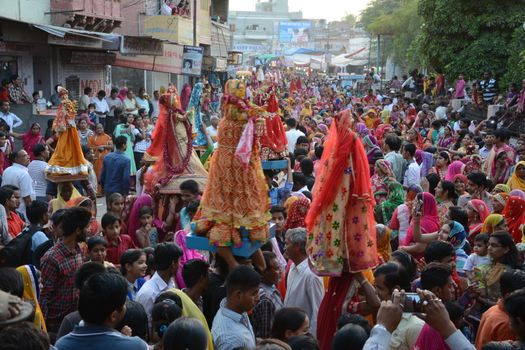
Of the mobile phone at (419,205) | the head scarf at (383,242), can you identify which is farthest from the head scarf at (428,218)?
the head scarf at (383,242)

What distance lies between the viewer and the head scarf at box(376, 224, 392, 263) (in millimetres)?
7152

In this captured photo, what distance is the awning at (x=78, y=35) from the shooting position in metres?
18.1

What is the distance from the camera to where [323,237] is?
18.5 feet

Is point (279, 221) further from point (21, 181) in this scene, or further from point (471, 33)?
point (471, 33)

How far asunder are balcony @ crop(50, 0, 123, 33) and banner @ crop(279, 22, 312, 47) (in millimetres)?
86343

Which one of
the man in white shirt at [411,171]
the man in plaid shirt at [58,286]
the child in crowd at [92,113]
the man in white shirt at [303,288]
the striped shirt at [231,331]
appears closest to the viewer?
the striped shirt at [231,331]

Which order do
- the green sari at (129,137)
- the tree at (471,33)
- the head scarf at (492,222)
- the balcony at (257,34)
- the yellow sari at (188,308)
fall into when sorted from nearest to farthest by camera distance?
the yellow sari at (188,308) < the head scarf at (492,222) < the green sari at (129,137) < the tree at (471,33) < the balcony at (257,34)

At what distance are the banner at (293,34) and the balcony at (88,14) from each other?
8634 centimetres

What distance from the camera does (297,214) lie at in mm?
7820

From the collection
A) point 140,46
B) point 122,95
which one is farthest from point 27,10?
point 140,46

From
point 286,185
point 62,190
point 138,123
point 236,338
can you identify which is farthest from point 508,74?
point 236,338

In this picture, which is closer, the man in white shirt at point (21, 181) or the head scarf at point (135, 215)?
the head scarf at point (135, 215)

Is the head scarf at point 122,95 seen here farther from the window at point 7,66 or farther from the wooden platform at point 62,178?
the wooden platform at point 62,178

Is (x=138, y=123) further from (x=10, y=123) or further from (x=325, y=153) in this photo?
(x=325, y=153)
